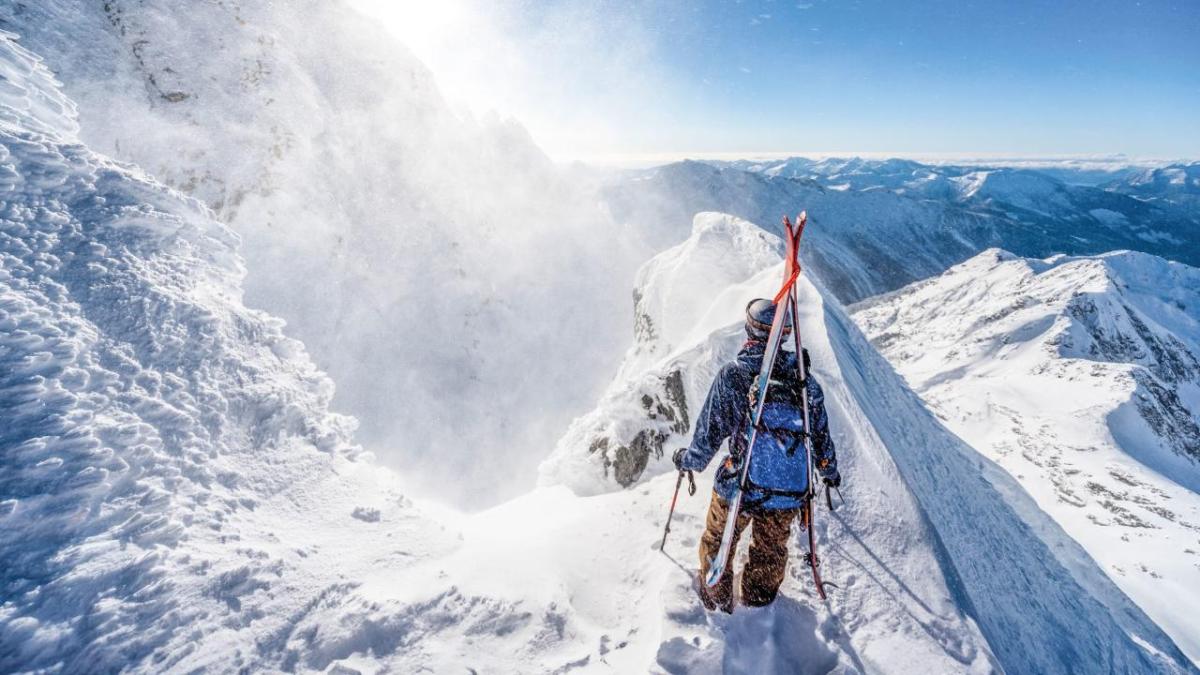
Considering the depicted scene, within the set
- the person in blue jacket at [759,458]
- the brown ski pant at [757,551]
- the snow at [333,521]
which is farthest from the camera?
the brown ski pant at [757,551]

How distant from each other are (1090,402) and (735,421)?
66.1 meters

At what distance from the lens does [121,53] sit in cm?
2506

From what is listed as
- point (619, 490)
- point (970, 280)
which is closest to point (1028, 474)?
point (619, 490)

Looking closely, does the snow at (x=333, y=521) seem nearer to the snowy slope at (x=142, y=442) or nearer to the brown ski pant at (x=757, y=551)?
the snowy slope at (x=142, y=442)

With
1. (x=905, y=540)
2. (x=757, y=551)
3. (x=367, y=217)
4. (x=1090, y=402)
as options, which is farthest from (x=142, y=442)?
(x=1090, y=402)

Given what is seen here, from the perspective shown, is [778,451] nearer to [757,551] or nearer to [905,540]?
[757,551]

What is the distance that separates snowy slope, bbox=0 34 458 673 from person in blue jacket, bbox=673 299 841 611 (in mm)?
3709

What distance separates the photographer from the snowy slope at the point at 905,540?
5203mm

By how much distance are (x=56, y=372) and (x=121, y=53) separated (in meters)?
32.0

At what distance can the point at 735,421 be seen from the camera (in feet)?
15.8

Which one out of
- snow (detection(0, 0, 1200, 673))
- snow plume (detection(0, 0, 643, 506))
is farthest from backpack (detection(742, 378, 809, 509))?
snow plume (detection(0, 0, 643, 506))

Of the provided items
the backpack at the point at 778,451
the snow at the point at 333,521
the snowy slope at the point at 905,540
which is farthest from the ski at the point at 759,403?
the snowy slope at the point at 905,540

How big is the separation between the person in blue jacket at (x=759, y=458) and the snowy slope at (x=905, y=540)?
73 cm

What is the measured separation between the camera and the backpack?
4.48m
